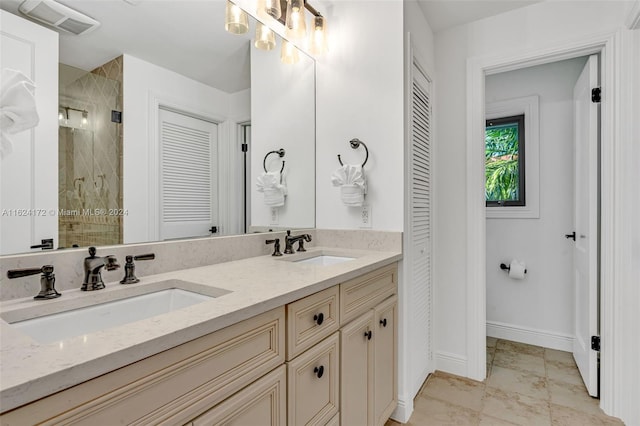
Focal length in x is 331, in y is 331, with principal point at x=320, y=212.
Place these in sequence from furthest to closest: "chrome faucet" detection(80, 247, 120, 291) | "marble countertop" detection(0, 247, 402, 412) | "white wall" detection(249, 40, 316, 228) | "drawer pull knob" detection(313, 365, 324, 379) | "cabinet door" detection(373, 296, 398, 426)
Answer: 1. "white wall" detection(249, 40, 316, 228)
2. "cabinet door" detection(373, 296, 398, 426)
3. "drawer pull knob" detection(313, 365, 324, 379)
4. "chrome faucet" detection(80, 247, 120, 291)
5. "marble countertop" detection(0, 247, 402, 412)

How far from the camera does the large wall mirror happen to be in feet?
3.26

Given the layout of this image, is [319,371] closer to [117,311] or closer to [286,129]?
[117,311]

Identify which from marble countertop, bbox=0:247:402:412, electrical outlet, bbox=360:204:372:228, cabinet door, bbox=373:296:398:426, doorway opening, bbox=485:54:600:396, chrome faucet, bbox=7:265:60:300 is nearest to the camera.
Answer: marble countertop, bbox=0:247:402:412

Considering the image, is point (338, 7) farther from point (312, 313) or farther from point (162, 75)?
point (312, 313)

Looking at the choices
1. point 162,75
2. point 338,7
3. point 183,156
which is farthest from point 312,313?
point 338,7

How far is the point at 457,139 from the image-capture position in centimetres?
230

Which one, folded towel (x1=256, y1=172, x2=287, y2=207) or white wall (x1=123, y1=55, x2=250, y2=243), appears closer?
white wall (x1=123, y1=55, x2=250, y2=243)

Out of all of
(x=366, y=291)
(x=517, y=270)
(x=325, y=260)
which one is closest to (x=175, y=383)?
(x=366, y=291)

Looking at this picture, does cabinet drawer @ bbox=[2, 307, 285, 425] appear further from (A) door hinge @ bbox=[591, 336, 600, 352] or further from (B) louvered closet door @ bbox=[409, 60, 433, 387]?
(A) door hinge @ bbox=[591, 336, 600, 352]

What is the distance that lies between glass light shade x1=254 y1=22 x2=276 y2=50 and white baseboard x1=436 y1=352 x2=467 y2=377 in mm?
2290

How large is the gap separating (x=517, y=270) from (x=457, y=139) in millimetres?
1261

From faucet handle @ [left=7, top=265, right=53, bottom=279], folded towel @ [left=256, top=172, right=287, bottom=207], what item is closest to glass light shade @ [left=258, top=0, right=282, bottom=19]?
folded towel @ [left=256, top=172, right=287, bottom=207]

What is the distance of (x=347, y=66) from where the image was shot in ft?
6.54

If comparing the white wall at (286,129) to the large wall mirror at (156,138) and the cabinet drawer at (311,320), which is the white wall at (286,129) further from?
the cabinet drawer at (311,320)
